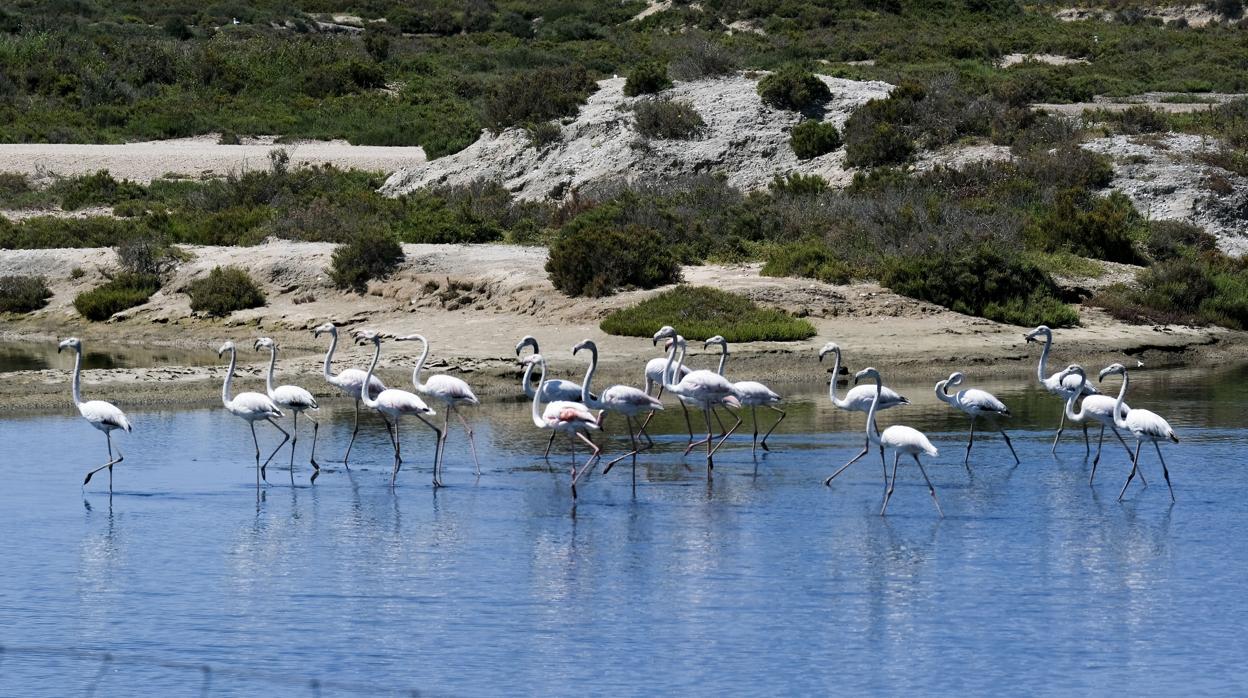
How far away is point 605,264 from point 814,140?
12208mm

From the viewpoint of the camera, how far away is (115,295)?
29938 millimetres

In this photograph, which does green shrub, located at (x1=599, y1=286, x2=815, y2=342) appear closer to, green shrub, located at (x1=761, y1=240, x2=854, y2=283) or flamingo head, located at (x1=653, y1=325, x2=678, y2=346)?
green shrub, located at (x1=761, y1=240, x2=854, y2=283)

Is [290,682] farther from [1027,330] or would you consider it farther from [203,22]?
[203,22]

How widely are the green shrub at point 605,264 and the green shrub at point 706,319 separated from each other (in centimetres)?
104

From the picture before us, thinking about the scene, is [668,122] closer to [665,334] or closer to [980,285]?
[980,285]

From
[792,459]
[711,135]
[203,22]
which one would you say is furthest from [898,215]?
[203,22]

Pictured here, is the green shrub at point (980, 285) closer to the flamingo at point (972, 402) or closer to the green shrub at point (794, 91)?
the flamingo at point (972, 402)

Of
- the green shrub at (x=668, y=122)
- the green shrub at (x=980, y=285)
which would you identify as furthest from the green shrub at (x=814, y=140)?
the green shrub at (x=980, y=285)

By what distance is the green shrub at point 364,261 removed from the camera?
29734mm

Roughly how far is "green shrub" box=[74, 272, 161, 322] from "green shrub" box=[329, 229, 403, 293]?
11.8 ft

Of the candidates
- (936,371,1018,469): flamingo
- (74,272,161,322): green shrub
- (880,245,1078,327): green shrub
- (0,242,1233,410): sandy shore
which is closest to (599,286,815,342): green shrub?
(0,242,1233,410): sandy shore

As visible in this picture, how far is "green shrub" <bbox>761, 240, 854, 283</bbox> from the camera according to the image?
93.5ft

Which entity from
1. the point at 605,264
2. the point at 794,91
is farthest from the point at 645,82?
the point at 605,264

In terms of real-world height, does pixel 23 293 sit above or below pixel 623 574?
above
